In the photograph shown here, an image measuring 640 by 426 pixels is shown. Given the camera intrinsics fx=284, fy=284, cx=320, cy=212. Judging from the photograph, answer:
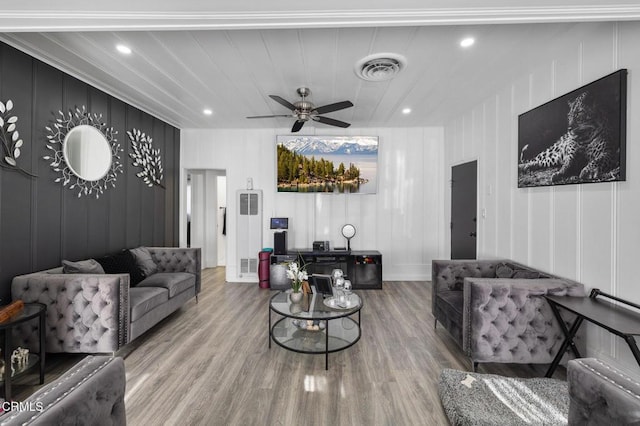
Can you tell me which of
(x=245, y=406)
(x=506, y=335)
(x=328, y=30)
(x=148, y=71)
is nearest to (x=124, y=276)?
(x=245, y=406)

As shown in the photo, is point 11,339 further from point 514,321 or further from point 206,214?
point 206,214

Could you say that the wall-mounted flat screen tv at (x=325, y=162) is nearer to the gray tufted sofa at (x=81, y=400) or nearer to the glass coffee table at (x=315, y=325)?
the glass coffee table at (x=315, y=325)

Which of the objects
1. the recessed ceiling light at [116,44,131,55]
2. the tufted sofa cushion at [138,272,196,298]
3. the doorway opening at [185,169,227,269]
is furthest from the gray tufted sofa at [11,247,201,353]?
the doorway opening at [185,169,227,269]

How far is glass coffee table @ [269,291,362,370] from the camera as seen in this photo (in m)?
2.46

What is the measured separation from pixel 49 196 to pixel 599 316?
471 cm

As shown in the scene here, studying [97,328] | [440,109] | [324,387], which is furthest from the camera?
[440,109]

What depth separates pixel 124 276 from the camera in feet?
8.29

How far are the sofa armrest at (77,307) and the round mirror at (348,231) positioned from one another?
338cm

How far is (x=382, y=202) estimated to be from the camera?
17.2 feet

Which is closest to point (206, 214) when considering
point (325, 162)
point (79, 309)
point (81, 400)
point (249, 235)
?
point (249, 235)

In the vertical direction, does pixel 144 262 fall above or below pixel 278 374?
above

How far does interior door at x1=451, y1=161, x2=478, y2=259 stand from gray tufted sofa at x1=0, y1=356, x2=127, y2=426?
4.30 metres

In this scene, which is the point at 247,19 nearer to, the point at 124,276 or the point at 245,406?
the point at 124,276

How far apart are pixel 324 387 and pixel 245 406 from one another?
587 millimetres
